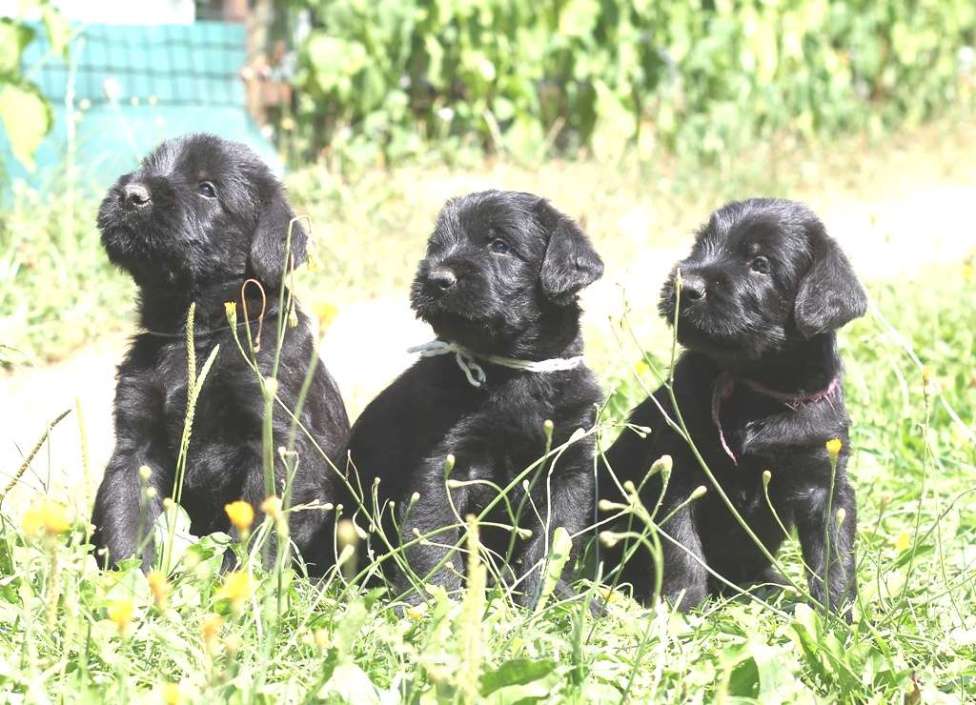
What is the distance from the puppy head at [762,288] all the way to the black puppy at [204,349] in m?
1.04

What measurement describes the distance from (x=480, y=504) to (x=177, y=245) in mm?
1033

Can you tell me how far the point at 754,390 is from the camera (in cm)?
344

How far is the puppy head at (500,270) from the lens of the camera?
130 inches

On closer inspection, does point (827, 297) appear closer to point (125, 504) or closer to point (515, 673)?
point (515, 673)

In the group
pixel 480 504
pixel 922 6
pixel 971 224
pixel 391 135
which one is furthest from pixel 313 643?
pixel 922 6

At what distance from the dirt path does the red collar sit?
349 mm

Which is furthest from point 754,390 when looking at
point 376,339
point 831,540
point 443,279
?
point 376,339

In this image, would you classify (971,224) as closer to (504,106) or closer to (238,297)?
(504,106)

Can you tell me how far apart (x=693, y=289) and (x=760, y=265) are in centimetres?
23

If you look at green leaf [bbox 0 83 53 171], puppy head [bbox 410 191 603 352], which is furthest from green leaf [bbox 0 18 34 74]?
puppy head [bbox 410 191 603 352]

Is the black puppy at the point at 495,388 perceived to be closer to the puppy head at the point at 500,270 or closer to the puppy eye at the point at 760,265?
the puppy head at the point at 500,270

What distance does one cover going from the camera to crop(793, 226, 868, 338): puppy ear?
326 centimetres

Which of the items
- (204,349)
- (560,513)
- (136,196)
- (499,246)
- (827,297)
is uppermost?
(136,196)

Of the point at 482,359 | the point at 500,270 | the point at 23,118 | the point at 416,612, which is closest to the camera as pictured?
the point at 416,612
